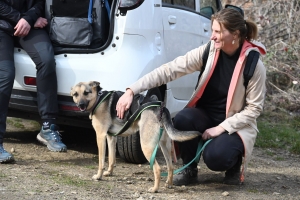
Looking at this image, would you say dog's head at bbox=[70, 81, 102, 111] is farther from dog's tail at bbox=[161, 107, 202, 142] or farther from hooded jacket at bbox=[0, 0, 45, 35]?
hooded jacket at bbox=[0, 0, 45, 35]

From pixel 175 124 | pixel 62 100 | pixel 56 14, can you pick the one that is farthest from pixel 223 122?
pixel 56 14

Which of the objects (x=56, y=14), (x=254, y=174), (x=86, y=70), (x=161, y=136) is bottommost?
(x=254, y=174)

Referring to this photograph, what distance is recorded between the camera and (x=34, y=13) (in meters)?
5.28

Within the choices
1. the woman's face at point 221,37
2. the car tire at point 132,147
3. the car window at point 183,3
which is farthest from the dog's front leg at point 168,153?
the car window at point 183,3

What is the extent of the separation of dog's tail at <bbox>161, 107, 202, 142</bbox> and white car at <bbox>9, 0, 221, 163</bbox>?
25.1 inches

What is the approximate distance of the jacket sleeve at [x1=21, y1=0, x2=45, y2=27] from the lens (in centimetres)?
524

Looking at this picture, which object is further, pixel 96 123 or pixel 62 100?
pixel 62 100

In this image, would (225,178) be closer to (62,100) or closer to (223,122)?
(223,122)

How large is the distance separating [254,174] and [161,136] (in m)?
1.35

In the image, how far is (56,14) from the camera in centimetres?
534

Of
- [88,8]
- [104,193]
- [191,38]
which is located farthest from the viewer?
[191,38]

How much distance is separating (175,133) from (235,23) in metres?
1.00

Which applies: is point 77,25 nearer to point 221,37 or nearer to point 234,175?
point 221,37

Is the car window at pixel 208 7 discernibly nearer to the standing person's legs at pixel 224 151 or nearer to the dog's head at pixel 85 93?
the dog's head at pixel 85 93
